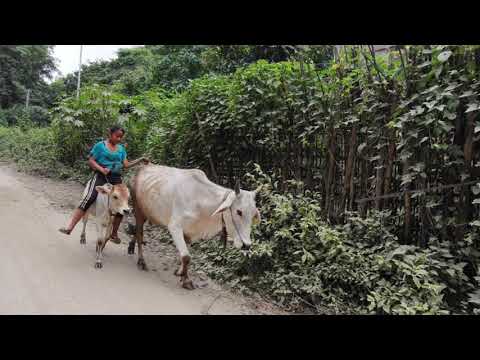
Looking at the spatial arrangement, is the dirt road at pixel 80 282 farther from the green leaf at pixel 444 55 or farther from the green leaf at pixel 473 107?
the green leaf at pixel 444 55

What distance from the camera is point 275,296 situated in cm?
454

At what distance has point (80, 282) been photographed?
428 cm

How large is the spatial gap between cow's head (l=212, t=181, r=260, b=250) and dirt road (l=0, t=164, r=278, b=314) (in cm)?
80

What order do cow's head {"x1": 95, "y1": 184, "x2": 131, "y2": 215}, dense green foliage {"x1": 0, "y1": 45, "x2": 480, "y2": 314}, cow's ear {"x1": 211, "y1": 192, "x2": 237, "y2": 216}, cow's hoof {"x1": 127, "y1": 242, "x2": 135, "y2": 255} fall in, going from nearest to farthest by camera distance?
1. dense green foliage {"x1": 0, "y1": 45, "x2": 480, "y2": 314}
2. cow's ear {"x1": 211, "y1": 192, "x2": 237, "y2": 216}
3. cow's head {"x1": 95, "y1": 184, "x2": 131, "y2": 215}
4. cow's hoof {"x1": 127, "y1": 242, "x2": 135, "y2": 255}

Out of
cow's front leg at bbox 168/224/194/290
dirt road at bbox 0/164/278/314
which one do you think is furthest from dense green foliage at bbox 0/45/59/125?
cow's front leg at bbox 168/224/194/290

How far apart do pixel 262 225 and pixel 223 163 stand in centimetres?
193

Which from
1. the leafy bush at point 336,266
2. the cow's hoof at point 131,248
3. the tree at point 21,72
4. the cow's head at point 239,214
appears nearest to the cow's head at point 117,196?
the cow's hoof at point 131,248

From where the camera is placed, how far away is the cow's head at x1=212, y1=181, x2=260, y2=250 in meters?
4.24

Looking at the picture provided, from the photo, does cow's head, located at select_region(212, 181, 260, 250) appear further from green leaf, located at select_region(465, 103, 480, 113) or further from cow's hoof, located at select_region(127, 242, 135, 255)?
green leaf, located at select_region(465, 103, 480, 113)

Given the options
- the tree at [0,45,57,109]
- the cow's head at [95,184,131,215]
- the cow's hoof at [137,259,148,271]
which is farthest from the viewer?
the tree at [0,45,57,109]

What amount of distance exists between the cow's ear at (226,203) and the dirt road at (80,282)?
1049 millimetres

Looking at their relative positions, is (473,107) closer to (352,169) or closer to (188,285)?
(352,169)

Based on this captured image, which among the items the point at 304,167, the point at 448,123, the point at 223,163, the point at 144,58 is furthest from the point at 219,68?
the point at 144,58

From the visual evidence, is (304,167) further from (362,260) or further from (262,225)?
(362,260)
